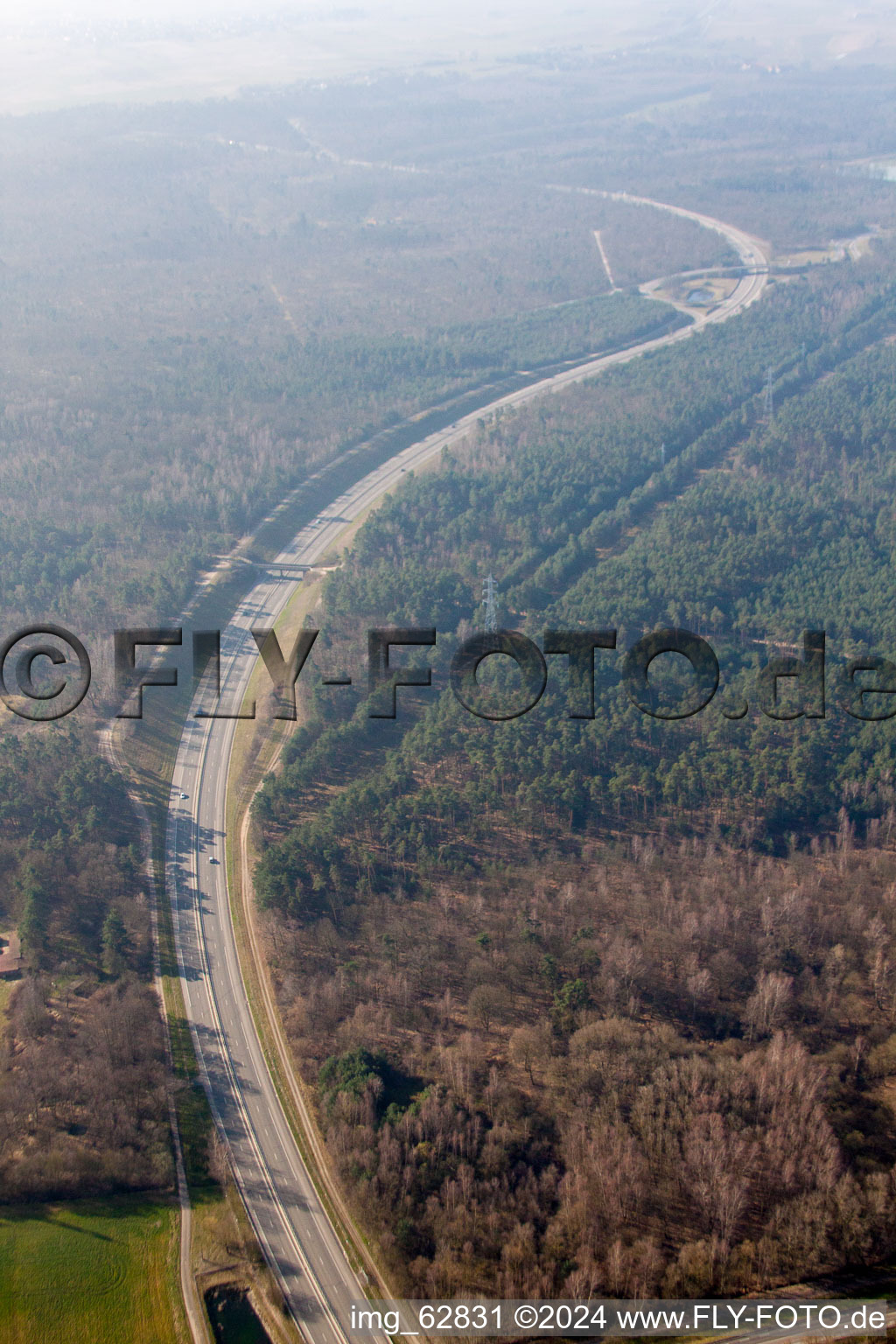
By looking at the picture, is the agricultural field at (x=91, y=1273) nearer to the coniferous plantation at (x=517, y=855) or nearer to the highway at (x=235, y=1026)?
the coniferous plantation at (x=517, y=855)

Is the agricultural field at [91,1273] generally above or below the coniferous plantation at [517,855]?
below

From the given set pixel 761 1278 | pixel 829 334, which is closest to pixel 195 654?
pixel 761 1278

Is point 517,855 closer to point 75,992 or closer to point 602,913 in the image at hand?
point 602,913

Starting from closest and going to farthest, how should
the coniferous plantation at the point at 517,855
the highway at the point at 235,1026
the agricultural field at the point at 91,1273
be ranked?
1. the agricultural field at the point at 91,1273
2. the highway at the point at 235,1026
3. the coniferous plantation at the point at 517,855

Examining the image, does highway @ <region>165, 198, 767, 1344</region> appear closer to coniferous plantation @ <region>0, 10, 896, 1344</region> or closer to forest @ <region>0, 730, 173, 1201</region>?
coniferous plantation @ <region>0, 10, 896, 1344</region>

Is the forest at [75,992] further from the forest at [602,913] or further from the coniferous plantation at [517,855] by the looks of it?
the forest at [602,913]

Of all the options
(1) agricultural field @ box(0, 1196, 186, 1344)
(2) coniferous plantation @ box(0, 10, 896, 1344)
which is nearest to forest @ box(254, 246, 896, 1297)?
(2) coniferous plantation @ box(0, 10, 896, 1344)

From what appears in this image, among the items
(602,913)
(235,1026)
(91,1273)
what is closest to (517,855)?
(602,913)

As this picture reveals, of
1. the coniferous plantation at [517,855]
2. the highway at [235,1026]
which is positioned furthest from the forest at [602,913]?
the highway at [235,1026]

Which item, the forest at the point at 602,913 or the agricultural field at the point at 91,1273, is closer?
the agricultural field at the point at 91,1273

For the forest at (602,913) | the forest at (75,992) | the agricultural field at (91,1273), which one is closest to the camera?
the agricultural field at (91,1273)
